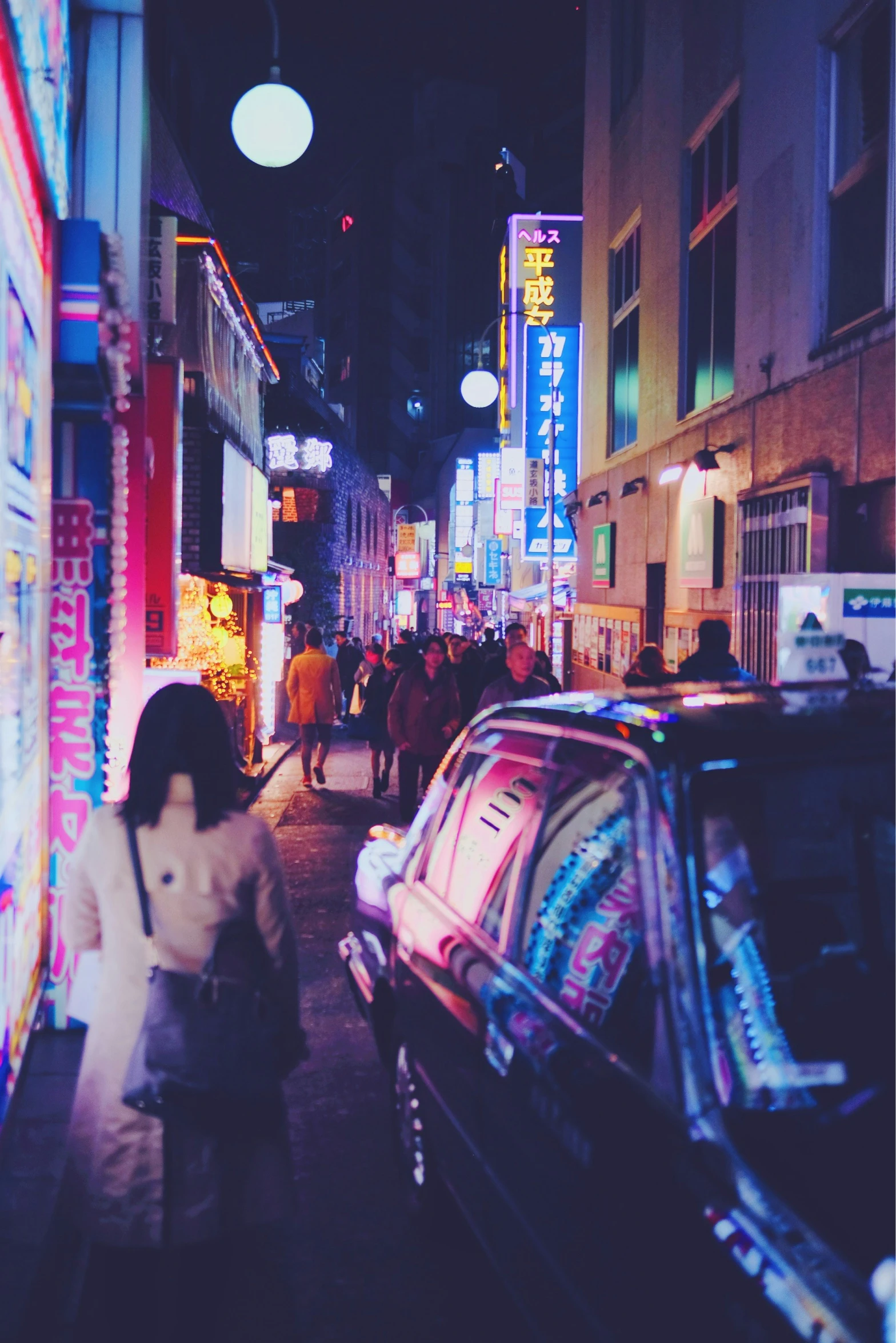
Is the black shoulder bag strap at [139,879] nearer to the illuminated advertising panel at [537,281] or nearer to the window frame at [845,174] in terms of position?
the window frame at [845,174]

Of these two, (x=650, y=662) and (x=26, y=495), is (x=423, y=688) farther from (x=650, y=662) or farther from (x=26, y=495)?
(x=26, y=495)

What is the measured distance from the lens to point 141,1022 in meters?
2.60

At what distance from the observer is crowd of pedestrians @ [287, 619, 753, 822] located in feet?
29.6

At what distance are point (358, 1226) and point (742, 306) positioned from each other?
32.5 ft

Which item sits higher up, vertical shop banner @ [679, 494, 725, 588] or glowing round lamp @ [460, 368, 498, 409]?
glowing round lamp @ [460, 368, 498, 409]

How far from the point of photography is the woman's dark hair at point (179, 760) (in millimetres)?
2703

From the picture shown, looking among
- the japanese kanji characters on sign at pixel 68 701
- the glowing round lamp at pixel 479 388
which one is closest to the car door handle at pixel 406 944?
the japanese kanji characters on sign at pixel 68 701

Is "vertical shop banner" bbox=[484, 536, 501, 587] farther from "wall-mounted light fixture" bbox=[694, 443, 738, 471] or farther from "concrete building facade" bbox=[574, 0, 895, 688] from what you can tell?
"wall-mounted light fixture" bbox=[694, 443, 738, 471]

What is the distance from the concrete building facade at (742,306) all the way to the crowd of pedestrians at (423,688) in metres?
1.55

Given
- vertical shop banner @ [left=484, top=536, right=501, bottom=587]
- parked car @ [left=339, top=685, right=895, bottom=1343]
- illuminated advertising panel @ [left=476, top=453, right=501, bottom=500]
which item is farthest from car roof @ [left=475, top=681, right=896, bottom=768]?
vertical shop banner @ [left=484, top=536, right=501, bottom=587]

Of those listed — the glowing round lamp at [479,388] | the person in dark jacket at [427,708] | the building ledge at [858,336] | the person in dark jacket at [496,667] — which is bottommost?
the person in dark jacket at [427,708]

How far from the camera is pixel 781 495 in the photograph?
971 cm

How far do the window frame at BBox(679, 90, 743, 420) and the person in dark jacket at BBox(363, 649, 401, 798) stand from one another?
16.9 feet

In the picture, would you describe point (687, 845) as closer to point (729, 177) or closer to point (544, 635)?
point (729, 177)
